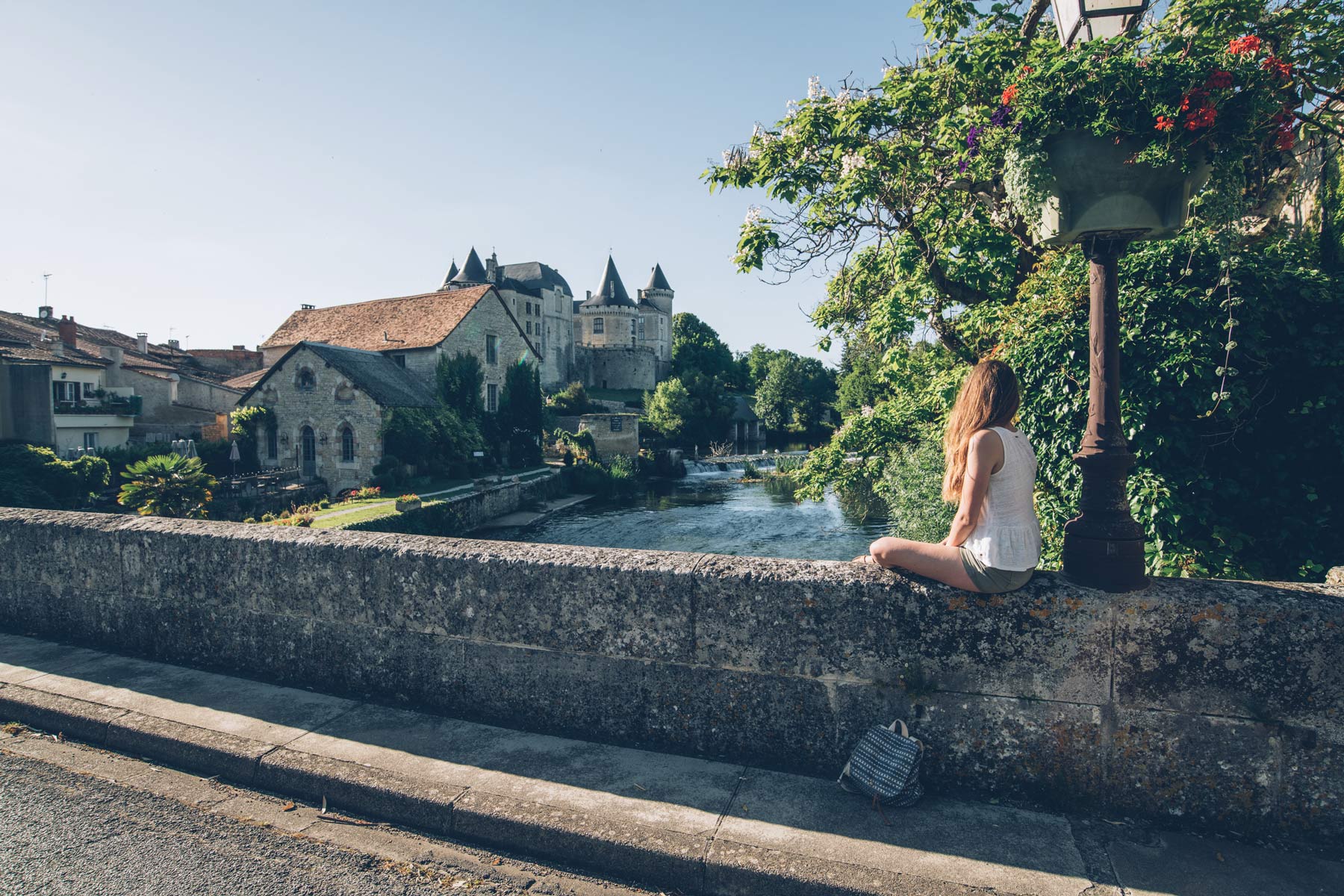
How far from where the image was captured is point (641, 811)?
308 centimetres

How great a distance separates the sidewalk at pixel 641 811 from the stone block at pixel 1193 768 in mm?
105

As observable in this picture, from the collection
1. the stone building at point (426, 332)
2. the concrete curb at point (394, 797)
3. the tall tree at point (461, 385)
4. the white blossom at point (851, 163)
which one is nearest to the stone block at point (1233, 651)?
the concrete curb at point (394, 797)

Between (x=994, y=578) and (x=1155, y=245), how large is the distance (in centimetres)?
390

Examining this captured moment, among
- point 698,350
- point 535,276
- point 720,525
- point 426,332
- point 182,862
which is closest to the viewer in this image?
point 182,862

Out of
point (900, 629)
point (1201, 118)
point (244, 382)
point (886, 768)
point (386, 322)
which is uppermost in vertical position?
point (386, 322)

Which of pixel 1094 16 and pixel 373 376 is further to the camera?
pixel 373 376

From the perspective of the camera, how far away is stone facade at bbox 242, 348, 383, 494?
29.9 m

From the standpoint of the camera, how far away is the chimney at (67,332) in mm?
36906

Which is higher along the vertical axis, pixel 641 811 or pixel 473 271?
pixel 473 271

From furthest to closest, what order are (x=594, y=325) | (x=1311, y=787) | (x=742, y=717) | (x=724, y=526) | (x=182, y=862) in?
(x=594, y=325) → (x=724, y=526) → (x=742, y=717) → (x=182, y=862) → (x=1311, y=787)

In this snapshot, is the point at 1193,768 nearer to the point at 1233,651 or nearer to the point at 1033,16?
the point at 1233,651

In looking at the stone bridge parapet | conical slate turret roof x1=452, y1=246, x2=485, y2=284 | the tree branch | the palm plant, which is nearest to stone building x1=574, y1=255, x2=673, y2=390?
conical slate turret roof x1=452, y1=246, x2=485, y2=284

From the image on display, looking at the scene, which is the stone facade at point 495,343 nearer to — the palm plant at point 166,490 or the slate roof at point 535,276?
the palm plant at point 166,490

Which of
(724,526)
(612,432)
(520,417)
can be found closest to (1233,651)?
(724,526)
